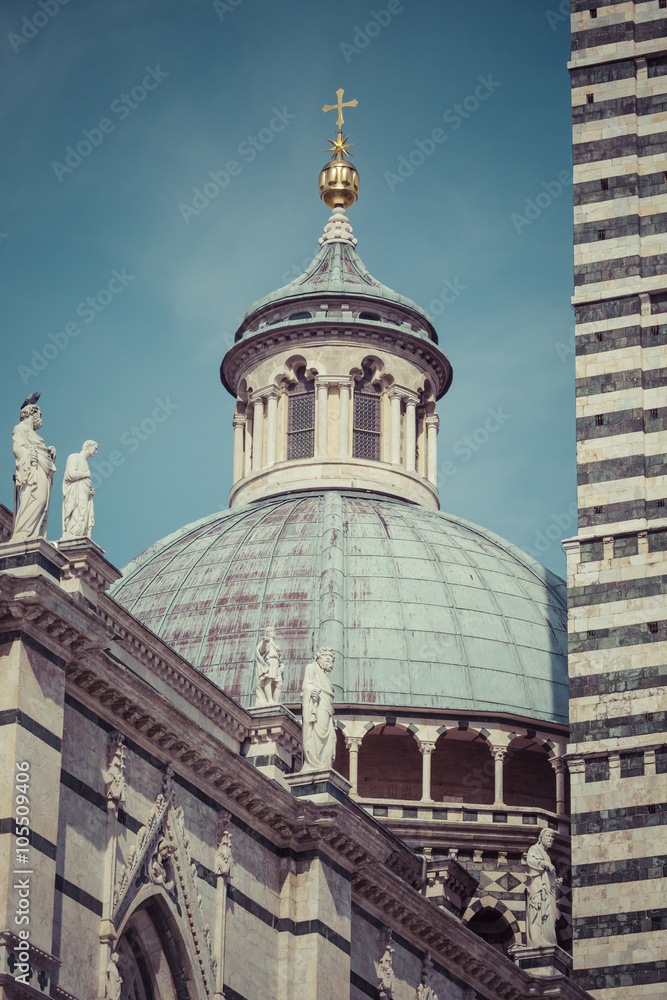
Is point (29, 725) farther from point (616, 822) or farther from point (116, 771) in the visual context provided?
point (616, 822)

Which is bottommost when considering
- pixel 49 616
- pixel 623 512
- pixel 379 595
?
pixel 49 616

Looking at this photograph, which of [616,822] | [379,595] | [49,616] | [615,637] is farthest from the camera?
[379,595]

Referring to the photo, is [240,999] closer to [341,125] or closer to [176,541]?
[176,541]

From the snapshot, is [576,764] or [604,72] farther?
[604,72]

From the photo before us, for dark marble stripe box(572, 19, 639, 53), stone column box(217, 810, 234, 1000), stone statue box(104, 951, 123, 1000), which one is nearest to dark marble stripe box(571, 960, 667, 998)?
stone column box(217, 810, 234, 1000)

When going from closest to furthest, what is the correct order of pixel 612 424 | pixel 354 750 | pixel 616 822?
pixel 616 822 < pixel 612 424 < pixel 354 750

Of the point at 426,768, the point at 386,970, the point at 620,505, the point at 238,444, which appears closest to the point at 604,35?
the point at 620,505

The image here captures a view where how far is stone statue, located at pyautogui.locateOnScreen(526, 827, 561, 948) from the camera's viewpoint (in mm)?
34562

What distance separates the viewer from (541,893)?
34.9m

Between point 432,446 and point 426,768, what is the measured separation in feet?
42.4

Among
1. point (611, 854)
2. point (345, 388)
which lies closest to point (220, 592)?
point (345, 388)

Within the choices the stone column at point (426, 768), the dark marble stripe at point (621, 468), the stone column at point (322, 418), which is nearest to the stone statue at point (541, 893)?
the stone column at point (426, 768)

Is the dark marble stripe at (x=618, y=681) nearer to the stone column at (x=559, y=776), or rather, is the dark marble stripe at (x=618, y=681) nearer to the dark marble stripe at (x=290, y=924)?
the stone column at (x=559, y=776)

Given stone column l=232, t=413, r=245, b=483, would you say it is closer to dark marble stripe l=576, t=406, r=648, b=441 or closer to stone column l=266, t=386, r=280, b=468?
stone column l=266, t=386, r=280, b=468
